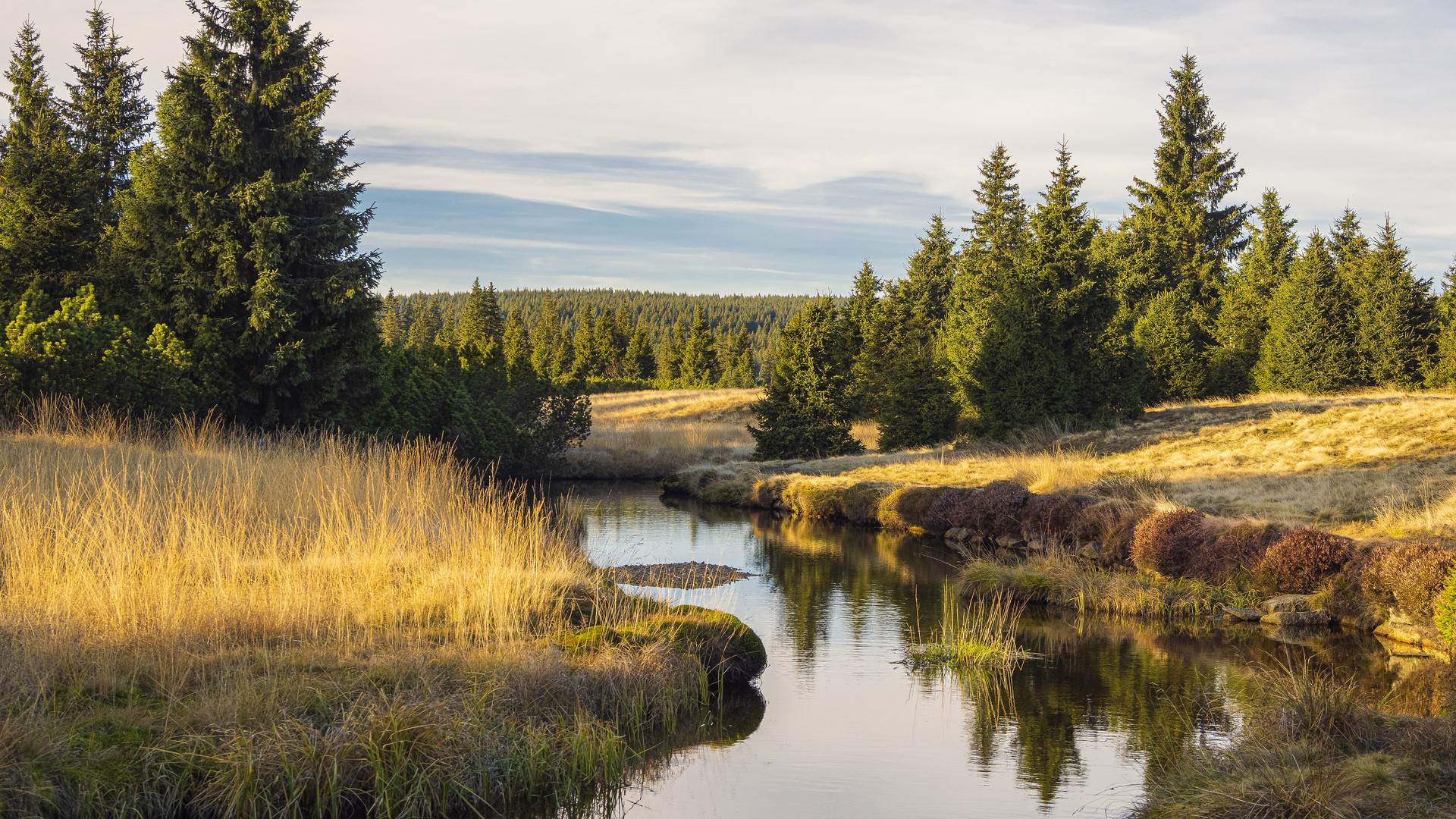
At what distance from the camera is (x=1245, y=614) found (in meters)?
14.7

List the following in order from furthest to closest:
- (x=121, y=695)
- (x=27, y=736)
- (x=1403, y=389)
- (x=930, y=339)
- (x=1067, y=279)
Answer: (x=930, y=339) → (x=1403, y=389) → (x=1067, y=279) → (x=121, y=695) → (x=27, y=736)

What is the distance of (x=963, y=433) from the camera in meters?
37.7

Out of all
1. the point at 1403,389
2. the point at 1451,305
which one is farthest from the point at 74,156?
the point at 1451,305

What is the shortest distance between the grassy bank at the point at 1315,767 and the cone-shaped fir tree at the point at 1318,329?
113 ft

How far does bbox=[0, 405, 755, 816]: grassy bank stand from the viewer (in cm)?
680

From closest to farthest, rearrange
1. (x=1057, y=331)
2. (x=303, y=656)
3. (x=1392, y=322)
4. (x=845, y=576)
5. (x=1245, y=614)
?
(x=303, y=656)
(x=1245, y=614)
(x=845, y=576)
(x=1057, y=331)
(x=1392, y=322)

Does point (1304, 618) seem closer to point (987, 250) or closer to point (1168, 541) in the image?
point (1168, 541)

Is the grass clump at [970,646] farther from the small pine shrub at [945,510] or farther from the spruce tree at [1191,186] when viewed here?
the spruce tree at [1191,186]

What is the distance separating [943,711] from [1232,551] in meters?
7.54

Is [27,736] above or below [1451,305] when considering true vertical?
below

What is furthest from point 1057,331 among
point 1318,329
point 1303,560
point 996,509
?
point 1303,560

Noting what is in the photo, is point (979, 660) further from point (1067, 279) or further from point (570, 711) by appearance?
point (1067, 279)

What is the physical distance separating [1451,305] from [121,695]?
4596 centimetres

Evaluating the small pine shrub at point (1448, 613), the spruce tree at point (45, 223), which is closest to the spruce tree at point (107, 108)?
the spruce tree at point (45, 223)
